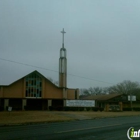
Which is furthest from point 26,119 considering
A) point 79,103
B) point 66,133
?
point 79,103

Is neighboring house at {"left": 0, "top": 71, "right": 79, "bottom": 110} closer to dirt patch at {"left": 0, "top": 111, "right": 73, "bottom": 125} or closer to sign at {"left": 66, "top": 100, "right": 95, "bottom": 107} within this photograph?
sign at {"left": 66, "top": 100, "right": 95, "bottom": 107}

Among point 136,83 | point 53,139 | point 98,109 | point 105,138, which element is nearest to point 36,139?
point 53,139

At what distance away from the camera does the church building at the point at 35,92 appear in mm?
61031

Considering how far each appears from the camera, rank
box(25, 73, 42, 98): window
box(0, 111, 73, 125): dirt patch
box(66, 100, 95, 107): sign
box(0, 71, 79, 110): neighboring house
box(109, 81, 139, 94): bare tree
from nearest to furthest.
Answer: box(0, 111, 73, 125): dirt patch, box(66, 100, 95, 107): sign, box(0, 71, 79, 110): neighboring house, box(25, 73, 42, 98): window, box(109, 81, 139, 94): bare tree

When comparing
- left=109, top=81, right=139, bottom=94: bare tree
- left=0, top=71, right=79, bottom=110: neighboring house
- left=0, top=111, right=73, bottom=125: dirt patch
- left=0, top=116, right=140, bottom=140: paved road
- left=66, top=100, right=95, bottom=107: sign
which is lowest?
left=0, top=111, right=73, bottom=125: dirt patch

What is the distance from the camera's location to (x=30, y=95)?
61.6 meters

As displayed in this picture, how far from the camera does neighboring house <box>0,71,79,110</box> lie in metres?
60.9

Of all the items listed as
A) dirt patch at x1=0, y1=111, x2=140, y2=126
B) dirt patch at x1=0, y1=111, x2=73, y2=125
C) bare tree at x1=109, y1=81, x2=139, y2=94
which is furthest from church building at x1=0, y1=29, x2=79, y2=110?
Result: bare tree at x1=109, y1=81, x2=139, y2=94

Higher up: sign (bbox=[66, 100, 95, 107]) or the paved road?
sign (bbox=[66, 100, 95, 107])

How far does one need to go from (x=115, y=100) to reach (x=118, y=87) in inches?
1236

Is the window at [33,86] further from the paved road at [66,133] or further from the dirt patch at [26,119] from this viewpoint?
the paved road at [66,133]

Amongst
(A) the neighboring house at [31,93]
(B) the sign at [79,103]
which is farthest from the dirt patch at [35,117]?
(A) the neighboring house at [31,93]

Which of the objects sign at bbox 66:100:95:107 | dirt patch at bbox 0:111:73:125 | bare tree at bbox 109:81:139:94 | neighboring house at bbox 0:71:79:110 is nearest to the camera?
dirt patch at bbox 0:111:73:125

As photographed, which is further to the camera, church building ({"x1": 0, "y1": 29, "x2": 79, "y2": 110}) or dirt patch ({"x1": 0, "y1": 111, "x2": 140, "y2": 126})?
church building ({"x1": 0, "y1": 29, "x2": 79, "y2": 110})
